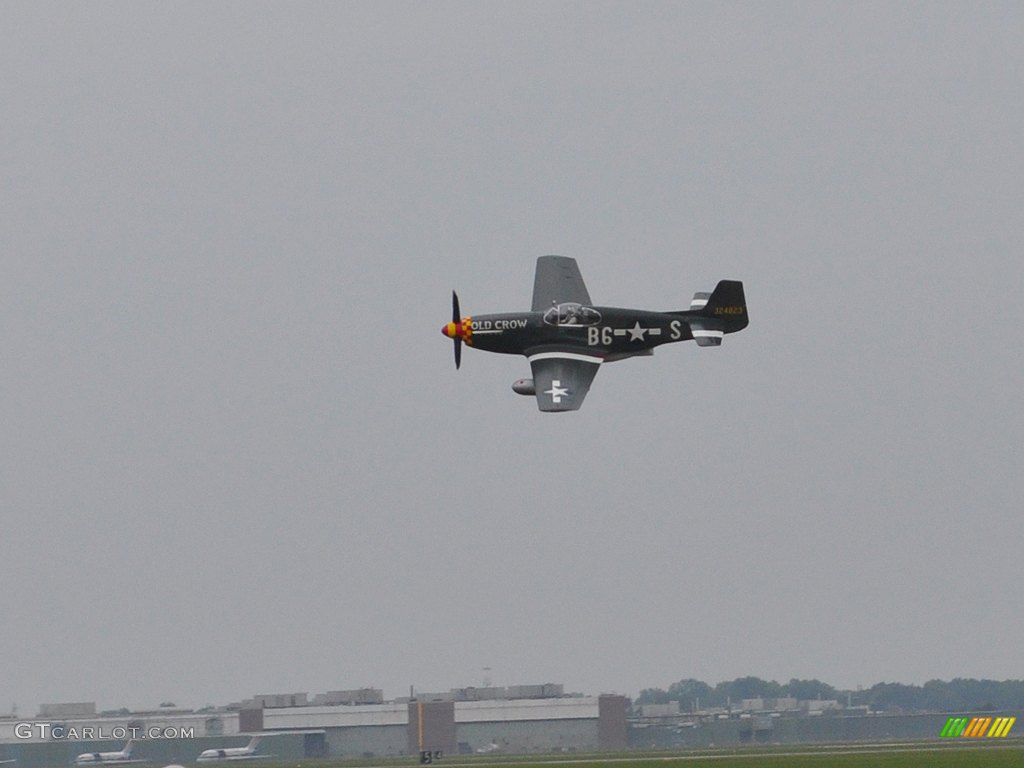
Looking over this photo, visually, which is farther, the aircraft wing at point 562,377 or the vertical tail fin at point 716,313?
the vertical tail fin at point 716,313

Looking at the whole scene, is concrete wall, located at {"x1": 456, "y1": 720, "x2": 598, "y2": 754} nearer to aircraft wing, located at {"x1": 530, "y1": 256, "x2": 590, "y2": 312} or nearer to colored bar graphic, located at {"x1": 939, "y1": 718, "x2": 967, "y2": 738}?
colored bar graphic, located at {"x1": 939, "y1": 718, "x2": 967, "y2": 738}

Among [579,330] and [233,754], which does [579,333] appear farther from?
[233,754]

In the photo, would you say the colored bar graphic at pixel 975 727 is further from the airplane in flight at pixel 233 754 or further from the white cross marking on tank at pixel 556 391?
the white cross marking on tank at pixel 556 391

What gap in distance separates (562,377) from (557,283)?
12475 millimetres

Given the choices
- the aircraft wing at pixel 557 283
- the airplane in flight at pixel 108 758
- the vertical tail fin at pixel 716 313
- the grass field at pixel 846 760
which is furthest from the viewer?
the airplane in flight at pixel 108 758

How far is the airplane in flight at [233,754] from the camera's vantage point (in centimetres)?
13225

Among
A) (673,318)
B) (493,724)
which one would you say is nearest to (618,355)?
(673,318)

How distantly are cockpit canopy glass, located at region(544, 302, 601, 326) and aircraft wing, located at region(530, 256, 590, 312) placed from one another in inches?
283

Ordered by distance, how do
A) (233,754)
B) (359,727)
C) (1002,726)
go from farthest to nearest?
(1002,726)
(359,727)
(233,754)

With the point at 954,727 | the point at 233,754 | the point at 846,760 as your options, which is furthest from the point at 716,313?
the point at 954,727

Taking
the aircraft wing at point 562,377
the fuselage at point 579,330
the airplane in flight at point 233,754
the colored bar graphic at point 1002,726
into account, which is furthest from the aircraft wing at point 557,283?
the colored bar graphic at point 1002,726

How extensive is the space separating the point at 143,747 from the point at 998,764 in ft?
245

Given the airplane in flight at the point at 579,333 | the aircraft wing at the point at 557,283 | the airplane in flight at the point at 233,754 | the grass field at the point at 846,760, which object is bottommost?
the grass field at the point at 846,760

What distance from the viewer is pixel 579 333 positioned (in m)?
91.1
